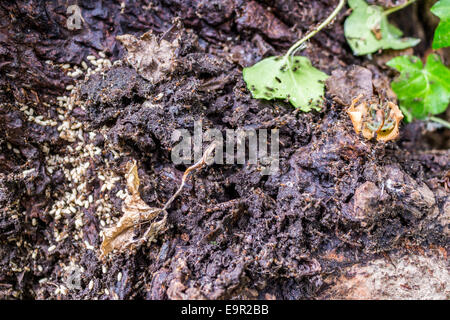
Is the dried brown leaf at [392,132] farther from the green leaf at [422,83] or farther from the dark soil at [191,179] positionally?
the green leaf at [422,83]

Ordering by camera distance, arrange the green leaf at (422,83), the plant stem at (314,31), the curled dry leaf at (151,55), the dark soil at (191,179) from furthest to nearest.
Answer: the green leaf at (422,83)
the plant stem at (314,31)
the curled dry leaf at (151,55)
the dark soil at (191,179)

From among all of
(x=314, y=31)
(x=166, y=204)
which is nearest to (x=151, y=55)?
(x=166, y=204)

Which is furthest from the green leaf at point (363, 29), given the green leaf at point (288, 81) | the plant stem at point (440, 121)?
the plant stem at point (440, 121)

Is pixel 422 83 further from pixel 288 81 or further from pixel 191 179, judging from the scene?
pixel 191 179

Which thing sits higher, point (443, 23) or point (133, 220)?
point (443, 23)

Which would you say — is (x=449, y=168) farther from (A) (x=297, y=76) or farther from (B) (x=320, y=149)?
(A) (x=297, y=76)

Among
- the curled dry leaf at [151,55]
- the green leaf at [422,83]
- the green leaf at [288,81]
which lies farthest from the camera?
the green leaf at [422,83]

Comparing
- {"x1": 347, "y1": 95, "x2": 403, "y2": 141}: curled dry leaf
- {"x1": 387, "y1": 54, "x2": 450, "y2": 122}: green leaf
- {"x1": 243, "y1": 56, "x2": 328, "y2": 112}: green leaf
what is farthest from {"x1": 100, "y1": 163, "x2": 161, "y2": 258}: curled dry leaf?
{"x1": 387, "y1": 54, "x2": 450, "y2": 122}: green leaf
